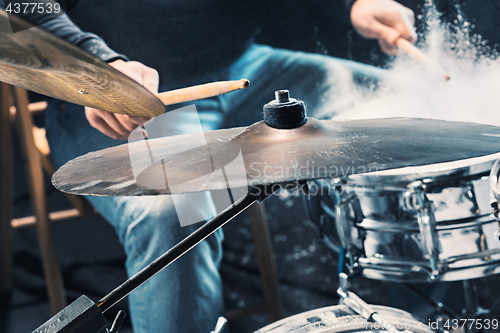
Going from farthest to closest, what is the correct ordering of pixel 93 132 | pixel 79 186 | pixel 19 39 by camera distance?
pixel 93 132 < pixel 79 186 < pixel 19 39

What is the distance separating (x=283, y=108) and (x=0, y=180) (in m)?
0.88

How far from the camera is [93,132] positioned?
1097mm

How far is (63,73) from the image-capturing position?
1.43 feet

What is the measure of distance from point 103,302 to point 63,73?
0.24 m

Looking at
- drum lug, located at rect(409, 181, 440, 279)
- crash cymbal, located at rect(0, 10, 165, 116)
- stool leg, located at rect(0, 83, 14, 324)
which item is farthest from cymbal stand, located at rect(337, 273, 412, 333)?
stool leg, located at rect(0, 83, 14, 324)

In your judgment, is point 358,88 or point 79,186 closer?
point 79,186

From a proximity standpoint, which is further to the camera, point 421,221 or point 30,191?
point 30,191

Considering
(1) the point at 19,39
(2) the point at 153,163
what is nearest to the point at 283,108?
(2) the point at 153,163

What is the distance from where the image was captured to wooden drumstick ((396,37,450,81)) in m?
1.10

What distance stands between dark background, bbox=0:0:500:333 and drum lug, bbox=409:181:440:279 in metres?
0.42

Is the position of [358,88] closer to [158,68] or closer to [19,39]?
[158,68]

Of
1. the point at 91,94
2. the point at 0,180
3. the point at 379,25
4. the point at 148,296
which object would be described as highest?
the point at 379,25

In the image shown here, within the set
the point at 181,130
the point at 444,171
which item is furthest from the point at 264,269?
the point at 444,171

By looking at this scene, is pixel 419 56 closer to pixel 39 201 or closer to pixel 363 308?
pixel 363 308
